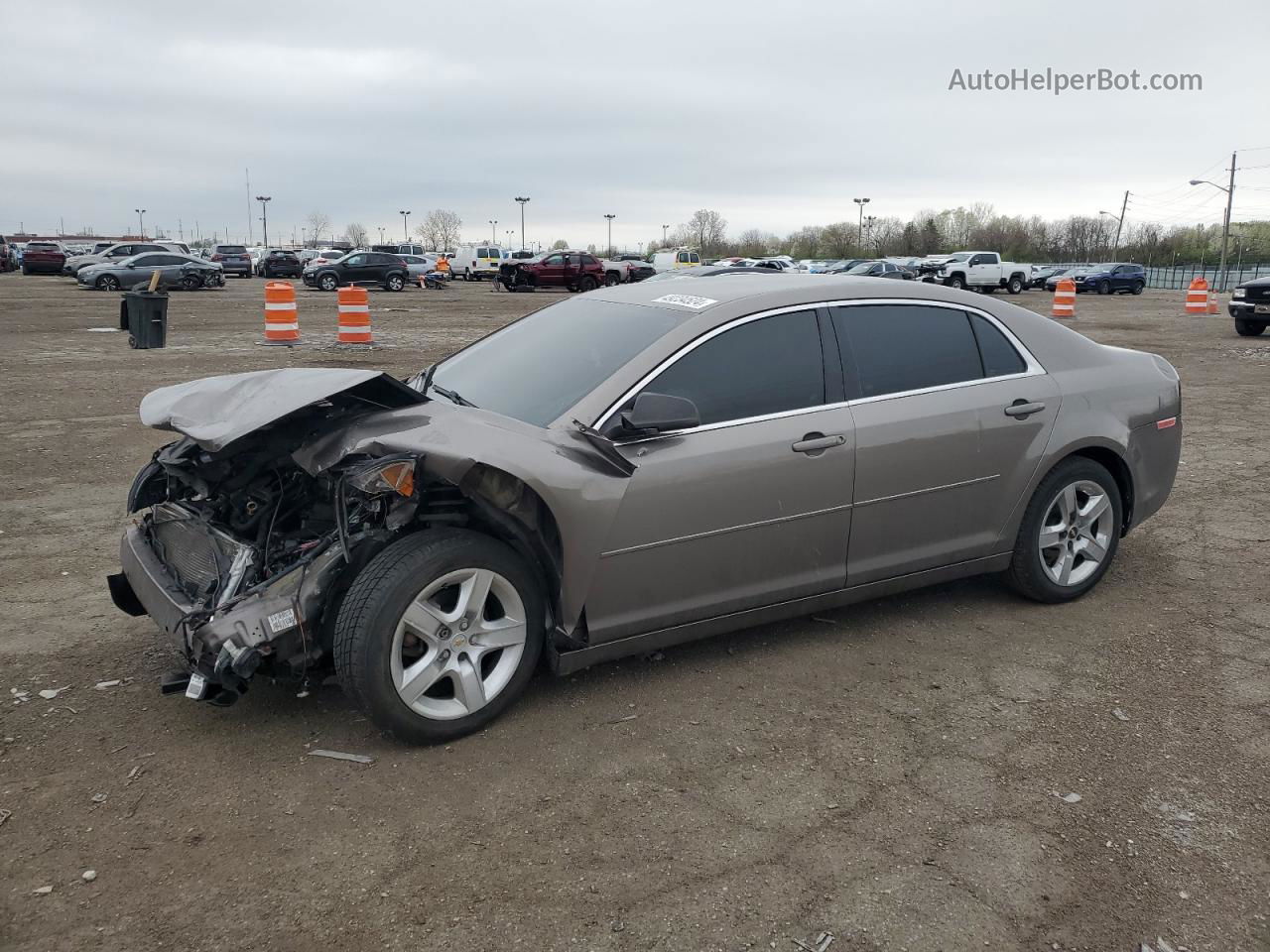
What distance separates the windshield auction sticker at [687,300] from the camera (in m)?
4.38

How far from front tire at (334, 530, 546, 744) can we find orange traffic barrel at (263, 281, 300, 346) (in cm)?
1415

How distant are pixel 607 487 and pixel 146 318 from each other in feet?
46.6

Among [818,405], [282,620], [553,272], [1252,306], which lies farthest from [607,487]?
[553,272]

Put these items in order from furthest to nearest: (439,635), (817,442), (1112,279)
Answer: (1112,279)
(817,442)
(439,635)

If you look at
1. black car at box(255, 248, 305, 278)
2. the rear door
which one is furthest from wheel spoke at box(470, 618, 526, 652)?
black car at box(255, 248, 305, 278)

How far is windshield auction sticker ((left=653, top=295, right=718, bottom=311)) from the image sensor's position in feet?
14.4

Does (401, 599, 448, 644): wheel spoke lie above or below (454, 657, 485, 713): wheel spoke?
above

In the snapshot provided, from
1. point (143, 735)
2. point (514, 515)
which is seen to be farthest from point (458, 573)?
point (143, 735)

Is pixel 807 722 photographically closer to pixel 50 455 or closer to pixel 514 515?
pixel 514 515

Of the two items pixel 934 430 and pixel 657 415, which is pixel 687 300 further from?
pixel 934 430

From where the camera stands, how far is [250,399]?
13.1ft

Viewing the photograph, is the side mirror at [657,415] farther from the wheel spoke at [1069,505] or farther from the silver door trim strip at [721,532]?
the wheel spoke at [1069,505]

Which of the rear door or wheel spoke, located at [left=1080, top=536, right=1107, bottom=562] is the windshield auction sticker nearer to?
the rear door

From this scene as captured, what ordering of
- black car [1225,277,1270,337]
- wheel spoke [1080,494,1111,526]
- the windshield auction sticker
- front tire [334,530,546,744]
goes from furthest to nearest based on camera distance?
1. black car [1225,277,1270,337]
2. wheel spoke [1080,494,1111,526]
3. the windshield auction sticker
4. front tire [334,530,546,744]
